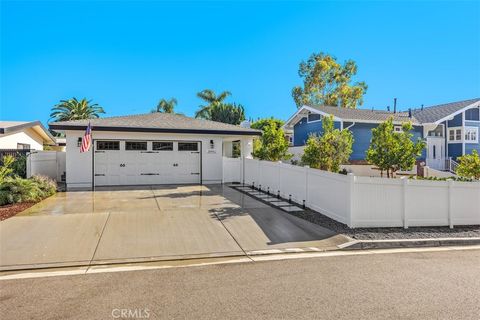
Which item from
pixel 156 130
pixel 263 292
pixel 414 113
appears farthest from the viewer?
pixel 414 113

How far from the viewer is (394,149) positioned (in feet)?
31.5

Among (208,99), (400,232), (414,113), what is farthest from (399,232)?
(208,99)

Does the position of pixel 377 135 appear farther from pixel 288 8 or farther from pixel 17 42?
pixel 17 42

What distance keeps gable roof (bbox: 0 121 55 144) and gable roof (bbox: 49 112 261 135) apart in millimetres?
3069

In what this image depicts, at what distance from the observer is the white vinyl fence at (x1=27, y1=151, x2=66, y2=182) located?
1491cm

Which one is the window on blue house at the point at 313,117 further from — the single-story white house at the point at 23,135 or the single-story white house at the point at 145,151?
the single-story white house at the point at 23,135

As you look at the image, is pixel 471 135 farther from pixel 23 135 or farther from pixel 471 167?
pixel 23 135

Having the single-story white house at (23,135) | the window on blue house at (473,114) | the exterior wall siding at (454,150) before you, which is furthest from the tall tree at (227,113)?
the window on blue house at (473,114)

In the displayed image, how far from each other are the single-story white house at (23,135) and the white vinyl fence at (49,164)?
1791 mm

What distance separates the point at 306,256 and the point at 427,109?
30.2 metres

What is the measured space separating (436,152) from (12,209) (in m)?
29.1

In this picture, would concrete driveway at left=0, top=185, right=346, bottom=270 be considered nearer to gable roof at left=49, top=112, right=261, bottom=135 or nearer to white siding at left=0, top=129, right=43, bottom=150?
gable roof at left=49, top=112, right=261, bottom=135

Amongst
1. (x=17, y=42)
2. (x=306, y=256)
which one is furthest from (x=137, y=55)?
(x=306, y=256)

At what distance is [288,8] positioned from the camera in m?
18.3
